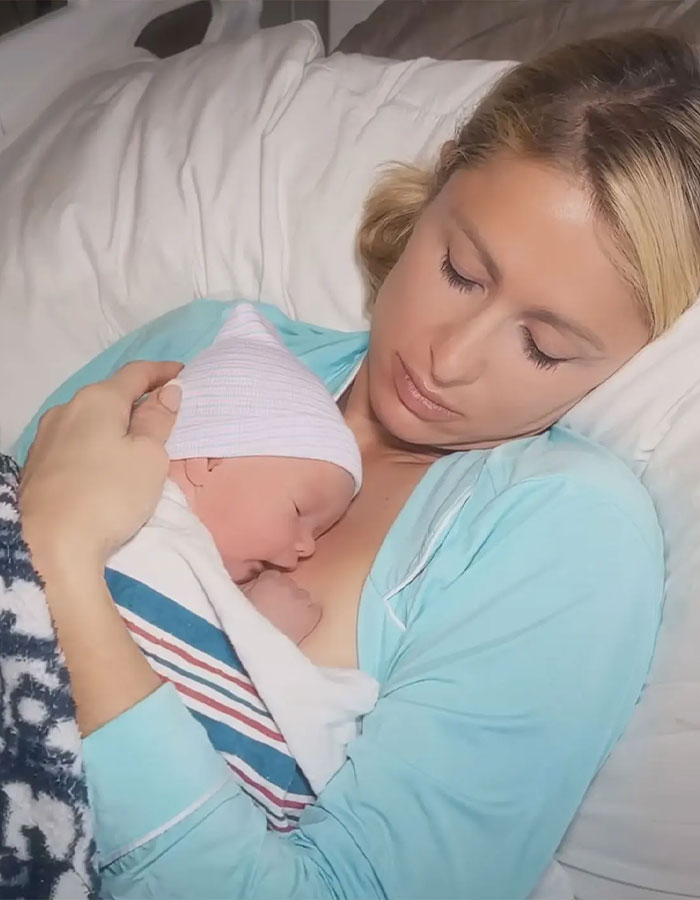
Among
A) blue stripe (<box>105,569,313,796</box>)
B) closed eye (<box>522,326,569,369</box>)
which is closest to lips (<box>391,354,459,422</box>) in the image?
closed eye (<box>522,326,569,369</box>)

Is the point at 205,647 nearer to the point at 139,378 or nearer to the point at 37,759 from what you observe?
the point at 37,759

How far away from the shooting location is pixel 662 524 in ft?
3.39

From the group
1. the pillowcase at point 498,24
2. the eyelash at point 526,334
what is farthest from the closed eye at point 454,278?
the pillowcase at point 498,24

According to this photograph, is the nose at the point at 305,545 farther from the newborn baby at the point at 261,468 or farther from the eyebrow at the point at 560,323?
the eyebrow at the point at 560,323

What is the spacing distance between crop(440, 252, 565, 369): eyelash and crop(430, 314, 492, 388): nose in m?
0.04

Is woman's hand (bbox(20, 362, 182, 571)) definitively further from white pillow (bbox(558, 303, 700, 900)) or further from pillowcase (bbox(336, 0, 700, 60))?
pillowcase (bbox(336, 0, 700, 60))

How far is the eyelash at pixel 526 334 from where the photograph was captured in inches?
40.7

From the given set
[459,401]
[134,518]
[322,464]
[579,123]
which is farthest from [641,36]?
[134,518]

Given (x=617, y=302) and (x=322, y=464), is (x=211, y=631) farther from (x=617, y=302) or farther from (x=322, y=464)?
(x=617, y=302)

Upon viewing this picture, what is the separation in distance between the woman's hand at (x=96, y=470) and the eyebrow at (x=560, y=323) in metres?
0.37

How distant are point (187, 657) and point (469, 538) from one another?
0.30 m

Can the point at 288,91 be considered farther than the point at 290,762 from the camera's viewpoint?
Yes

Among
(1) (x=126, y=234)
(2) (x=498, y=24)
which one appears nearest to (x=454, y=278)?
(1) (x=126, y=234)

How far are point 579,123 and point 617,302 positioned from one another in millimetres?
191
